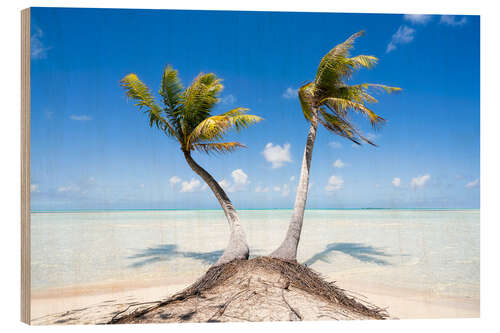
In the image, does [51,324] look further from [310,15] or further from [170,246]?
[310,15]

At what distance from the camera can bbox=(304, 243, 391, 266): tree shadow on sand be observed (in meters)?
5.39

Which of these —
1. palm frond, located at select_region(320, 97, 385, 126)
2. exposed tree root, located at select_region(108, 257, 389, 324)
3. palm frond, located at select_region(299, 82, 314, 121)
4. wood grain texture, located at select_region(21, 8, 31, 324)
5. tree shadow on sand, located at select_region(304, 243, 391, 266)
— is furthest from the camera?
tree shadow on sand, located at select_region(304, 243, 391, 266)

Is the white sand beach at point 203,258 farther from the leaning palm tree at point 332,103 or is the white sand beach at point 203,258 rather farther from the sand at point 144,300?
the leaning palm tree at point 332,103

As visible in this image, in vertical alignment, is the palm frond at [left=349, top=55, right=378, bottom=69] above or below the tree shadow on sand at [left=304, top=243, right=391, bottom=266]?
above

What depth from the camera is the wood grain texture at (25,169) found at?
14.0 feet

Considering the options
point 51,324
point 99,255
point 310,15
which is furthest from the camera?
point 310,15

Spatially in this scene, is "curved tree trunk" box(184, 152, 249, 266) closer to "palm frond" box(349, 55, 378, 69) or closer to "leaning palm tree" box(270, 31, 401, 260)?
"leaning palm tree" box(270, 31, 401, 260)

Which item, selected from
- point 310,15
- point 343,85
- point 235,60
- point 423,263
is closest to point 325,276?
point 423,263

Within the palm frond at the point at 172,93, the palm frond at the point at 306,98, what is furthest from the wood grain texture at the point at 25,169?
the palm frond at the point at 306,98

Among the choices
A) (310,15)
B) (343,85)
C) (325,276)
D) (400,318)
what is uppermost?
(310,15)

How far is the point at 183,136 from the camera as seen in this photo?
4949 mm

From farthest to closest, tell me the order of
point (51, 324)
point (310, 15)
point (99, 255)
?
point (310, 15)
point (99, 255)
point (51, 324)

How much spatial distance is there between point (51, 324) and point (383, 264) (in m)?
5.18

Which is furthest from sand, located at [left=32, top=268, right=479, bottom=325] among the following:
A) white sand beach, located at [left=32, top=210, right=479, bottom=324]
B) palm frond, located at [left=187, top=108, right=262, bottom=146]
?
palm frond, located at [left=187, top=108, right=262, bottom=146]
